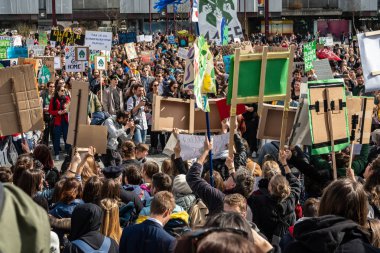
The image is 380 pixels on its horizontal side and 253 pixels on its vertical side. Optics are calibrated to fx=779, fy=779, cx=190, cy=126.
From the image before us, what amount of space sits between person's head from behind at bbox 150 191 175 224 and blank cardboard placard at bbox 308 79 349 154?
6.83 ft

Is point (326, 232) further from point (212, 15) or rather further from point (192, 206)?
point (212, 15)

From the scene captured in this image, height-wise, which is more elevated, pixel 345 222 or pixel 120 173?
pixel 345 222

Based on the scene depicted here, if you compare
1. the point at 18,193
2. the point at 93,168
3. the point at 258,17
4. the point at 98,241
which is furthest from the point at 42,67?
the point at 258,17

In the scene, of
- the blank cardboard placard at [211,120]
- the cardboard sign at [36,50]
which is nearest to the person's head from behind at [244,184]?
the blank cardboard placard at [211,120]

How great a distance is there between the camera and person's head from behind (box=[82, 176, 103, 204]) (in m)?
5.68

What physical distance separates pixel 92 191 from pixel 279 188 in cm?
136

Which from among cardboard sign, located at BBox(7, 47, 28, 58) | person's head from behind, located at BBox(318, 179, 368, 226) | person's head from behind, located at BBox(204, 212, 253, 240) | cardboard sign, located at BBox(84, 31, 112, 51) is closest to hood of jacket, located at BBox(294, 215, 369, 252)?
person's head from behind, located at BBox(318, 179, 368, 226)

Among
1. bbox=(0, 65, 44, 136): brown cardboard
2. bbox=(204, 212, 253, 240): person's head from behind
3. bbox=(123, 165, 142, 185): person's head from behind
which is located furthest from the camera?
bbox=(0, 65, 44, 136): brown cardboard

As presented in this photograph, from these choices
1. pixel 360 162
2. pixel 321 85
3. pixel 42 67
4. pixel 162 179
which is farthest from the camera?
pixel 42 67

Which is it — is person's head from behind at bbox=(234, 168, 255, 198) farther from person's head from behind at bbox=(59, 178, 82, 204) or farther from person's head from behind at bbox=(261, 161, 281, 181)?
person's head from behind at bbox=(59, 178, 82, 204)

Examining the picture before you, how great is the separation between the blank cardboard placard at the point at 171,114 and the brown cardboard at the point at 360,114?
4.97ft

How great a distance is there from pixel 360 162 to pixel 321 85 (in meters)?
1.32

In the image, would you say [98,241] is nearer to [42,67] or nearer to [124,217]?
[124,217]

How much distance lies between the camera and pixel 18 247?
2.00 metres
